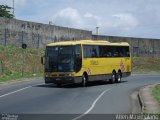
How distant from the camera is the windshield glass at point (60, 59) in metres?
33.9

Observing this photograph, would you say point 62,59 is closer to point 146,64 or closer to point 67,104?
point 67,104

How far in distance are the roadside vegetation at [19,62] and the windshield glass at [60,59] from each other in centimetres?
1189

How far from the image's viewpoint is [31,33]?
59875 mm

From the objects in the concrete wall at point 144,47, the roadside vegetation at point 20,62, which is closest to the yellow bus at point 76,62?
the roadside vegetation at point 20,62

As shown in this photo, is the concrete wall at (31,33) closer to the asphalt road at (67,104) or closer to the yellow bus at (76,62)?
the yellow bus at (76,62)

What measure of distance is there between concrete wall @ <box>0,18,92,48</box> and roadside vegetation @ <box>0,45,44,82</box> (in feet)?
3.91

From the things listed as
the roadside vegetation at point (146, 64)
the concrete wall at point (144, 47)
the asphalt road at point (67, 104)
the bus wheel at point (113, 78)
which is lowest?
the asphalt road at point (67, 104)

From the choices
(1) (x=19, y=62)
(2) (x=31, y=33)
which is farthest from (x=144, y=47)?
(1) (x=19, y=62)

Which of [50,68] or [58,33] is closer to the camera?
[50,68]

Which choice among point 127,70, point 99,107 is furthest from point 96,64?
point 99,107

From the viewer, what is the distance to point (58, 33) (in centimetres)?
6581

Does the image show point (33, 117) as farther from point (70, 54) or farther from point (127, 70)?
point (127, 70)

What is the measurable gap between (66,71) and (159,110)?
15414 mm

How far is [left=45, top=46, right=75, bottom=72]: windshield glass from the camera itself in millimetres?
33938
